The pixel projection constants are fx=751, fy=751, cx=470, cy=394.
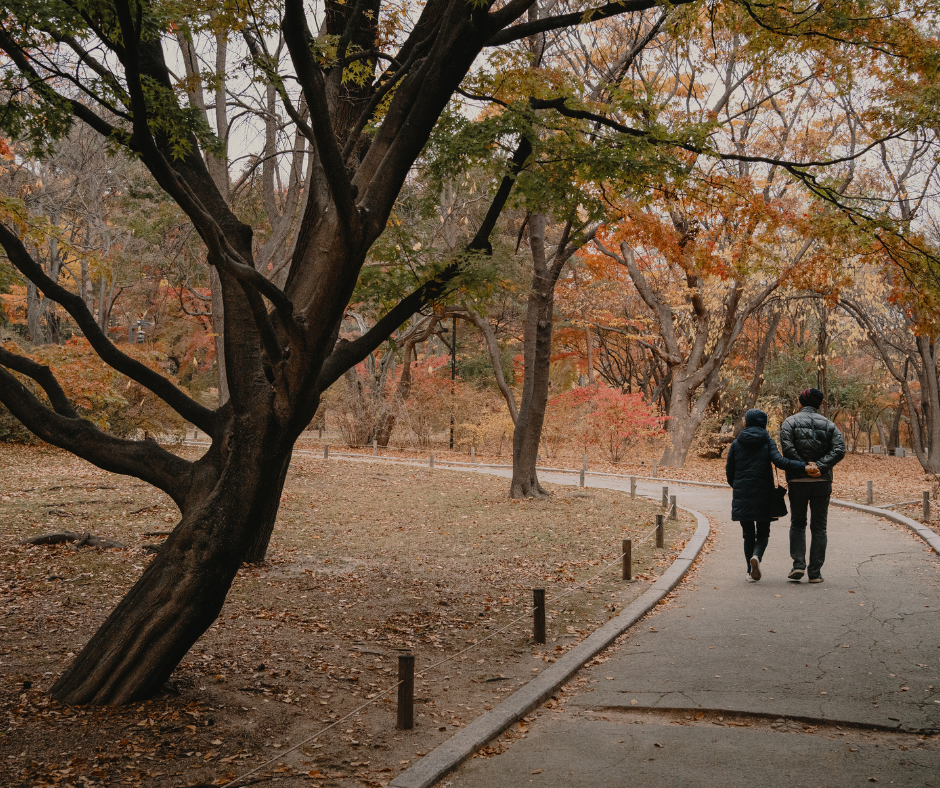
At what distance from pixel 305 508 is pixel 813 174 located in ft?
37.7

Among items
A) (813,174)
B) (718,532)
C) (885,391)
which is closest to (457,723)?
(813,174)

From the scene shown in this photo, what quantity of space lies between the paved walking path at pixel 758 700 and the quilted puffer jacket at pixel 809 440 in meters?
1.52

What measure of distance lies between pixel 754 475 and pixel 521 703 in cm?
494

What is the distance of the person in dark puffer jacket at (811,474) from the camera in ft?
28.7

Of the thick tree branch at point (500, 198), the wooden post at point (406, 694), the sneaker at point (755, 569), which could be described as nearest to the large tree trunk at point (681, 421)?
the sneaker at point (755, 569)

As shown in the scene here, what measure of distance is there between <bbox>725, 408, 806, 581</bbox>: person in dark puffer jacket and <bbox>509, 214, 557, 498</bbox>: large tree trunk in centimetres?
779

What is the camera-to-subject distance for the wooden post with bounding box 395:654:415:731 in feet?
16.2

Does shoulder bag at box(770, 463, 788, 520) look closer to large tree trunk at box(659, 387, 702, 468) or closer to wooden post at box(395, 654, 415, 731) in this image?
wooden post at box(395, 654, 415, 731)

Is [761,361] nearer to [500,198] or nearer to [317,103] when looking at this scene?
[500,198]

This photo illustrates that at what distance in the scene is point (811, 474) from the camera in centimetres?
870

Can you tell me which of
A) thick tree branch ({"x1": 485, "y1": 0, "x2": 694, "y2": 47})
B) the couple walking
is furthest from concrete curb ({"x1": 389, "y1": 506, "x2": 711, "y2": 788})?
thick tree branch ({"x1": 485, "y1": 0, "x2": 694, "y2": 47})

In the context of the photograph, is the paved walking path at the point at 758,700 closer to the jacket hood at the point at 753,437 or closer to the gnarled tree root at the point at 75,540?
the jacket hood at the point at 753,437

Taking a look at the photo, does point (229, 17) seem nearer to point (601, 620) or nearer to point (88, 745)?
point (88, 745)

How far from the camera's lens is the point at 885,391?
38.5m
